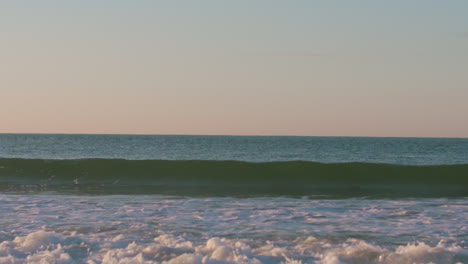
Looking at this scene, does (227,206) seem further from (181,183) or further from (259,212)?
(181,183)

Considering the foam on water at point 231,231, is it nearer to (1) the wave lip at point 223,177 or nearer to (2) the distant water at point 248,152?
(1) the wave lip at point 223,177

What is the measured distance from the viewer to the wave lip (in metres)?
15.2

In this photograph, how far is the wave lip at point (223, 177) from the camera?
15.2m

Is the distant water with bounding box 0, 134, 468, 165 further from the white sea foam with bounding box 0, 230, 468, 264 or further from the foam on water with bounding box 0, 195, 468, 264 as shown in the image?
the white sea foam with bounding box 0, 230, 468, 264

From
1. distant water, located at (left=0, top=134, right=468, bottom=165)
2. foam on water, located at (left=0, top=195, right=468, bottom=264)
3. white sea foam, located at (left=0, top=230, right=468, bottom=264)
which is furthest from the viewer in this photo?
distant water, located at (left=0, top=134, right=468, bottom=165)

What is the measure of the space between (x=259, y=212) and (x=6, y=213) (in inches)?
172

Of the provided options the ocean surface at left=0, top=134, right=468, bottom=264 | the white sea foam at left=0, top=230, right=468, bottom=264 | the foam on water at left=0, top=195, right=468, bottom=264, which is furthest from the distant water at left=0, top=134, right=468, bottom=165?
the white sea foam at left=0, top=230, right=468, bottom=264

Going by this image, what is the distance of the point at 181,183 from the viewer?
56.3ft

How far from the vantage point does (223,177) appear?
1838 centimetres

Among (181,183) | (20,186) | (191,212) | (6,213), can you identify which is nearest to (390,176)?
(181,183)

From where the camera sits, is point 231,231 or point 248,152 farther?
point 248,152

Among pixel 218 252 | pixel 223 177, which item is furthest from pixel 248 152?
pixel 218 252

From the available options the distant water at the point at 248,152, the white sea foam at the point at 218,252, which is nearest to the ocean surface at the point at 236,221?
the white sea foam at the point at 218,252

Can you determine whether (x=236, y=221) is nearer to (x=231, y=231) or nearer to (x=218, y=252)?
(x=231, y=231)
